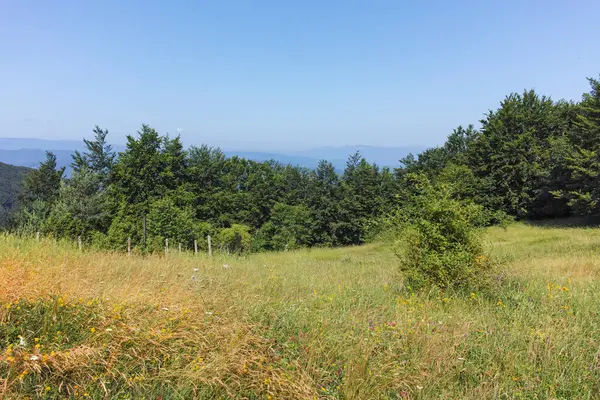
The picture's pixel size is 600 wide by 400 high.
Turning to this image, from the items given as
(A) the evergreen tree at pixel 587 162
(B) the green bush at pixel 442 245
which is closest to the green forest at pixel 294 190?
(A) the evergreen tree at pixel 587 162

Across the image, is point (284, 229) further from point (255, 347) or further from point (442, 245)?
point (255, 347)

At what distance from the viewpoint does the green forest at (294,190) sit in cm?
3269

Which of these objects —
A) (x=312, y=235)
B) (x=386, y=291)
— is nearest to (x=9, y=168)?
(x=312, y=235)

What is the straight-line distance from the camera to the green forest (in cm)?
3269

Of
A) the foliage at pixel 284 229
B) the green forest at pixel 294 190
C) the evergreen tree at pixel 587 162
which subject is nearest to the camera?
the evergreen tree at pixel 587 162

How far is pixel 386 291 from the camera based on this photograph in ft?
19.0

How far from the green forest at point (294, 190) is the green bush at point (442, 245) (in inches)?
988

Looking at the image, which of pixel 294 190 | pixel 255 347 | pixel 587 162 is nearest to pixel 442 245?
pixel 255 347

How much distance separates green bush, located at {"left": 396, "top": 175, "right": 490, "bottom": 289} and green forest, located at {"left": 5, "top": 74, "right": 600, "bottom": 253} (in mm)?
25093

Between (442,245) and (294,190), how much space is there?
47.1m

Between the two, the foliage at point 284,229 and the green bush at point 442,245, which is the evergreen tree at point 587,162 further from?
the green bush at point 442,245

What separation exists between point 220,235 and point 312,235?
43.4ft

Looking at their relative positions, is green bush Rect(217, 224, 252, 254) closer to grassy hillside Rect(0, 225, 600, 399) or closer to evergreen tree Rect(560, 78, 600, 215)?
evergreen tree Rect(560, 78, 600, 215)

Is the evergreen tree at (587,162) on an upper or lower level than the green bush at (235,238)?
upper
